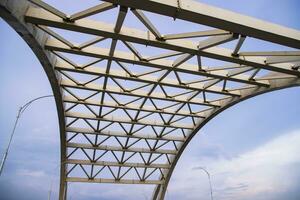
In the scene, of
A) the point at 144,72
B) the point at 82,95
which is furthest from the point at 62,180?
the point at 144,72

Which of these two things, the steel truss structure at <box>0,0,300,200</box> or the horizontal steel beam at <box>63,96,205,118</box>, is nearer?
the steel truss structure at <box>0,0,300,200</box>

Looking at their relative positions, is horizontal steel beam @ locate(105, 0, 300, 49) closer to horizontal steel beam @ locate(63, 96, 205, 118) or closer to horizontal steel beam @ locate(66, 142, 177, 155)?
horizontal steel beam @ locate(63, 96, 205, 118)

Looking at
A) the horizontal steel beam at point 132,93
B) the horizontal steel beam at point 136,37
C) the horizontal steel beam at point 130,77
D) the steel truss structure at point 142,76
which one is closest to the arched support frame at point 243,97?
the steel truss structure at point 142,76

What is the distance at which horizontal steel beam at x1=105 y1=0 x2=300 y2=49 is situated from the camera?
8688 millimetres

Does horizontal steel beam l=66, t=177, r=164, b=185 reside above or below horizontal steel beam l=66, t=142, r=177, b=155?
below

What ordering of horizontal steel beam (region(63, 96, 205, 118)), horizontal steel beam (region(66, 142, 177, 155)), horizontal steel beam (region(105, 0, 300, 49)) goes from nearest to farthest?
horizontal steel beam (region(105, 0, 300, 49))
horizontal steel beam (region(63, 96, 205, 118))
horizontal steel beam (region(66, 142, 177, 155))

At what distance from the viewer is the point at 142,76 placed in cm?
1830

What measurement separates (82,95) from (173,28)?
12.8 meters

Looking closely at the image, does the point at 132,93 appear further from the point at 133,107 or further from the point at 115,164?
the point at 115,164

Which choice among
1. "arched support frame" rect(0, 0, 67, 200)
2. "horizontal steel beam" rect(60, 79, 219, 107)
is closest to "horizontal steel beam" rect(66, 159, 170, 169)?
"arched support frame" rect(0, 0, 67, 200)

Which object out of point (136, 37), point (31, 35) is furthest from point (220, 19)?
point (31, 35)

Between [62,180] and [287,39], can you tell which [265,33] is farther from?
[62,180]

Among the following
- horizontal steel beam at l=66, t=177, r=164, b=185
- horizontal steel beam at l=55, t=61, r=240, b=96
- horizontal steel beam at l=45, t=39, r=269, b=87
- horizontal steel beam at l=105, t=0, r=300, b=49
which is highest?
horizontal steel beam at l=55, t=61, r=240, b=96

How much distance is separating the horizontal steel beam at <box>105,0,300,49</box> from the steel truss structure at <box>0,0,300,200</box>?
0.04m
